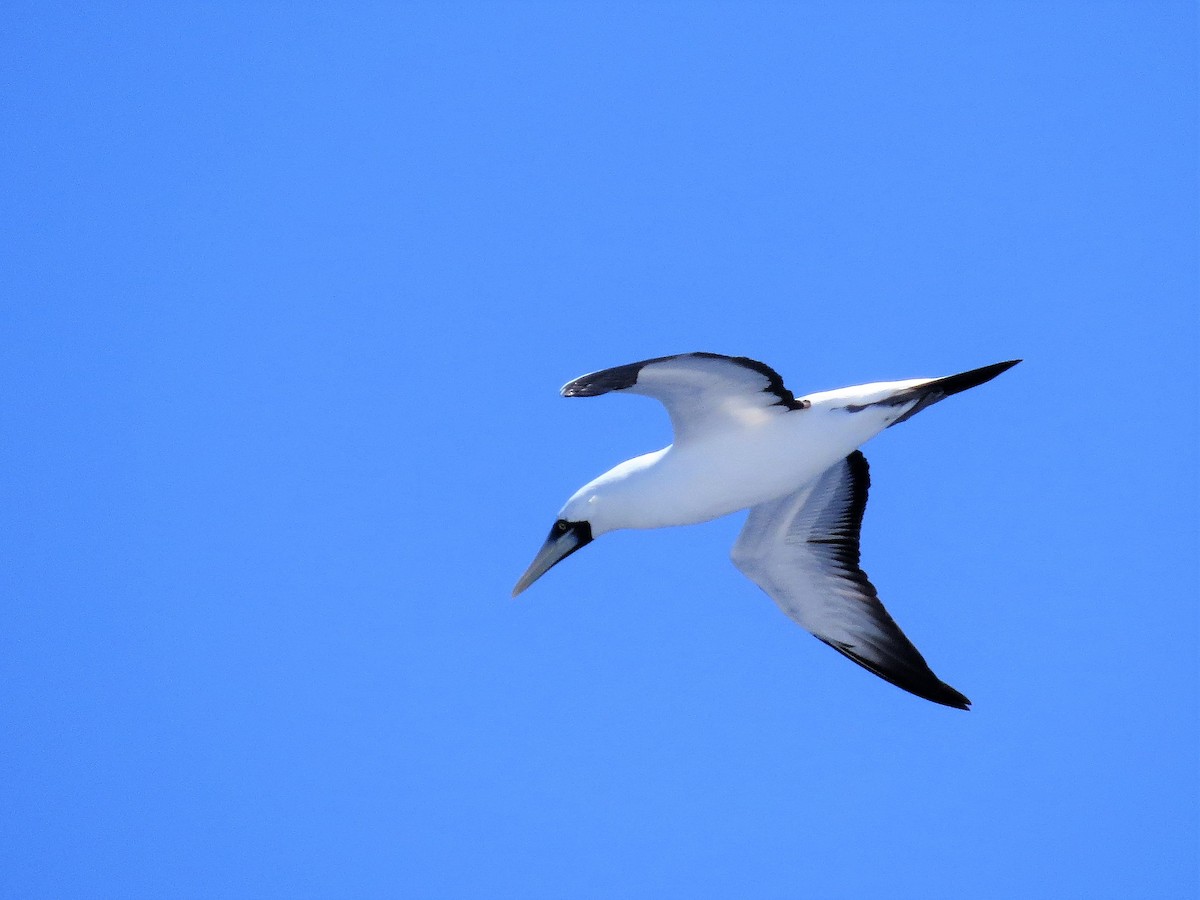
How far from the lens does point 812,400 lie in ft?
30.5

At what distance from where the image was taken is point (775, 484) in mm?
9523

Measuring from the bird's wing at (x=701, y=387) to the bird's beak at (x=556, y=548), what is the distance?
3.85 ft

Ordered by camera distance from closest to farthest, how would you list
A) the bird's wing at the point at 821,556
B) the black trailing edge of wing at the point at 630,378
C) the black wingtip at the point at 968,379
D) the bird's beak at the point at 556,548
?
the black trailing edge of wing at the point at 630,378 < the black wingtip at the point at 968,379 < the bird's beak at the point at 556,548 < the bird's wing at the point at 821,556

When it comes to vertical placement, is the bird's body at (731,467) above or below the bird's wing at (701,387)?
below

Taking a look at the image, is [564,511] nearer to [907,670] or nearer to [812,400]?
[812,400]

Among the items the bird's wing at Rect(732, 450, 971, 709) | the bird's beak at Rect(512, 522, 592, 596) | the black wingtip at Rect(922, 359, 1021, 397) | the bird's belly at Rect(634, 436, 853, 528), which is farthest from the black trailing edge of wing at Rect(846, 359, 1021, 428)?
the bird's beak at Rect(512, 522, 592, 596)

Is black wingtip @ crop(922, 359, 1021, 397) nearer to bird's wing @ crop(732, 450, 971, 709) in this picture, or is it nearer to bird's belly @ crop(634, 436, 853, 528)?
bird's belly @ crop(634, 436, 853, 528)

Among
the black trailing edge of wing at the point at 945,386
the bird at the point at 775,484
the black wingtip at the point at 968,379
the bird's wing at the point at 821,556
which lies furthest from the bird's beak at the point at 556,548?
the black wingtip at the point at 968,379

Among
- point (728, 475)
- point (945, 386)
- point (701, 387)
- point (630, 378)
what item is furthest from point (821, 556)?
Result: point (630, 378)

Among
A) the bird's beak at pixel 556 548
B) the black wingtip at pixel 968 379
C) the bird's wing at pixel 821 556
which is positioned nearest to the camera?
the black wingtip at pixel 968 379

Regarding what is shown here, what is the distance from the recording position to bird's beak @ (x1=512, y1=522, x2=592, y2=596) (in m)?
9.97

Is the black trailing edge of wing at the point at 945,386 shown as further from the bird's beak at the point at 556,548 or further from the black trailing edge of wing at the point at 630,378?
the bird's beak at the point at 556,548

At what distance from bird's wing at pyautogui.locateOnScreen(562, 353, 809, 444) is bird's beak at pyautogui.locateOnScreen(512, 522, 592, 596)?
3.85 ft

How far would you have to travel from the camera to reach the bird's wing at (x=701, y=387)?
→ 804 cm
